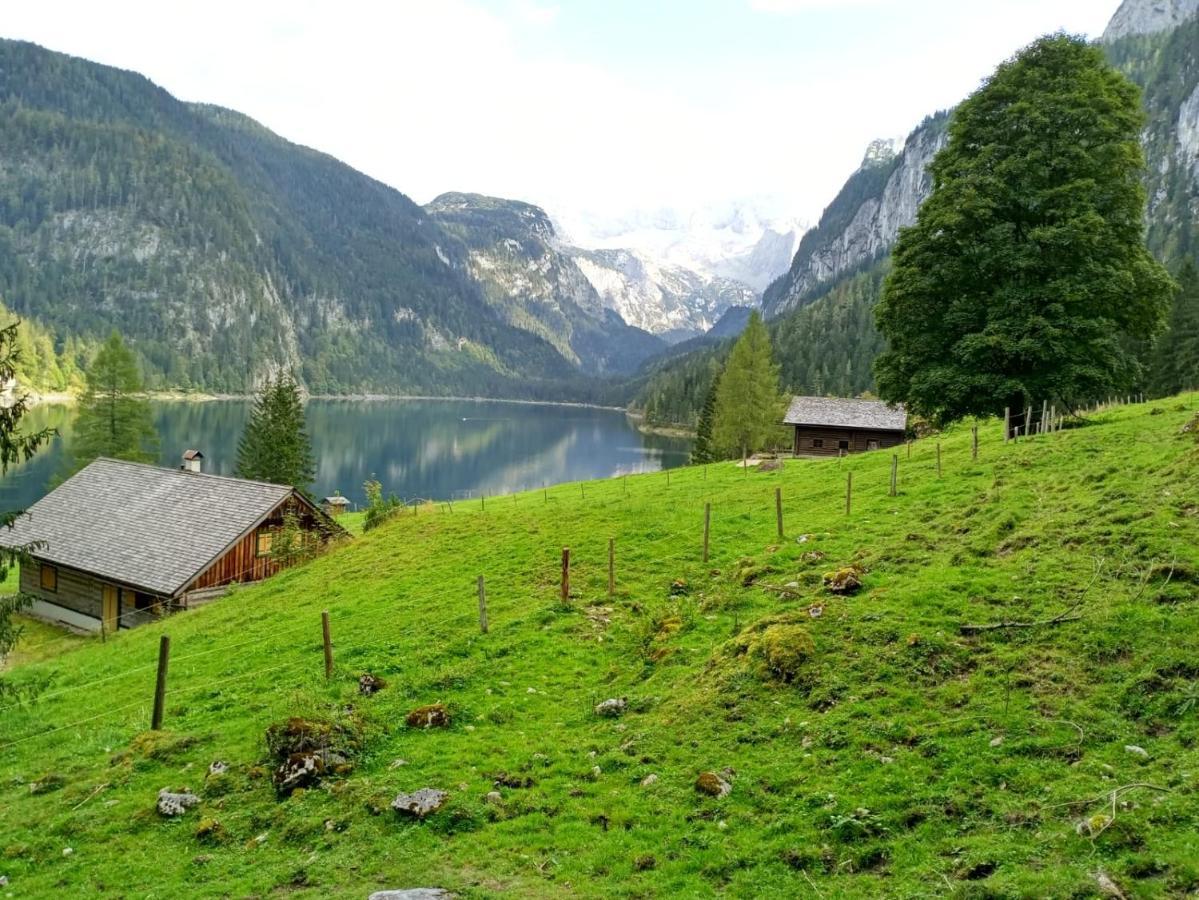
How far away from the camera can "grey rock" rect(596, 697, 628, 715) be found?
15.9 meters

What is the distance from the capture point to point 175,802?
574 inches

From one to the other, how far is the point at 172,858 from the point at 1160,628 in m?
17.9

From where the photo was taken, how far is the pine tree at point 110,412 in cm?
7194

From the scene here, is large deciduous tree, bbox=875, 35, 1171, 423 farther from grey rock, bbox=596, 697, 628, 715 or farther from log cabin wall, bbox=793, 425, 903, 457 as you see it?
log cabin wall, bbox=793, 425, 903, 457

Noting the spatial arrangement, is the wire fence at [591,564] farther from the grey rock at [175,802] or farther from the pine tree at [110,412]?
the pine tree at [110,412]

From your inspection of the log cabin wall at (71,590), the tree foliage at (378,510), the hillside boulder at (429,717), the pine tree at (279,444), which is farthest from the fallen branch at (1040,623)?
the pine tree at (279,444)

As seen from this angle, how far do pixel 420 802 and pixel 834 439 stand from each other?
67587 millimetres

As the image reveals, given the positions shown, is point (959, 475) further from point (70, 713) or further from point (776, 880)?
point (70, 713)

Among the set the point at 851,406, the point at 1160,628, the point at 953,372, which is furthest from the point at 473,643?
the point at 851,406

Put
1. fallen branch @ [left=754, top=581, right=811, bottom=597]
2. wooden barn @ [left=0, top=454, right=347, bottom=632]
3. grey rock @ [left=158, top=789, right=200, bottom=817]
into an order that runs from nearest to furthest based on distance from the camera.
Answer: grey rock @ [left=158, top=789, right=200, bottom=817] → fallen branch @ [left=754, top=581, right=811, bottom=597] → wooden barn @ [left=0, top=454, right=347, bottom=632]

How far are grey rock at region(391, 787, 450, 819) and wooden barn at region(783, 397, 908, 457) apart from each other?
6438 centimetres

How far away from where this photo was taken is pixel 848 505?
88.1 ft

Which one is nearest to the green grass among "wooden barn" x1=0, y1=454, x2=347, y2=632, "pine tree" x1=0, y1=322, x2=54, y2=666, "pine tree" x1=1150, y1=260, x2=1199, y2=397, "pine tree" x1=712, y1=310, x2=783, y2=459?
"pine tree" x1=0, y1=322, x2=54, y2=666

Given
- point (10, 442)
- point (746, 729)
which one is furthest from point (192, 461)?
point (746, 729)
